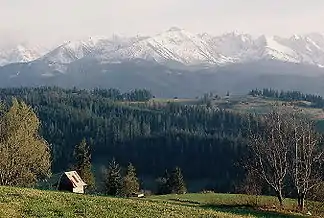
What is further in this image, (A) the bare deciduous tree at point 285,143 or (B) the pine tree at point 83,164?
(B) the pine tree at point 83,164

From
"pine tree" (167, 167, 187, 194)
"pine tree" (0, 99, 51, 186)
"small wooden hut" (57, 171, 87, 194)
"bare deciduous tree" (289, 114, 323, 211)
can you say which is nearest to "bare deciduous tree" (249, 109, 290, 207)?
"bare deciduous tree" (289, 114, 323, 211)

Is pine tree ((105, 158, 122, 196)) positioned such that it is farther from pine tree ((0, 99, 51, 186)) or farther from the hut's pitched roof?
pine tree ((0, 99, 51, 186))

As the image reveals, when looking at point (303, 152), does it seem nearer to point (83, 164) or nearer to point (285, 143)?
point (285, 143)

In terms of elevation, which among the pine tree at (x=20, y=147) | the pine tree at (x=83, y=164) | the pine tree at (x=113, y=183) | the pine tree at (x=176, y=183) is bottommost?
the pine tree at (x=176, y=183)

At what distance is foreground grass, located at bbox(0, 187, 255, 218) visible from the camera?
38906 millimetres

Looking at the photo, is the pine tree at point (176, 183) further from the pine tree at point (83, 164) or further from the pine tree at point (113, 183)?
the pine tree at point (83, 164)

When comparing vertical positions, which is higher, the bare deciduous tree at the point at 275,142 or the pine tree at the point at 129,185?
the bare deciduous tree at the point at 275,142

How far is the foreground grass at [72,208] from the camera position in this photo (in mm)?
38906

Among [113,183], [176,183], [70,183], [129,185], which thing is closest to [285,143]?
[70,183]

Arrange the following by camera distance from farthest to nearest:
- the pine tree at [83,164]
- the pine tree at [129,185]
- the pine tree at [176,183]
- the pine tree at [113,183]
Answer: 1. the pine tree at [176,183]
2. the pine tree at [129,185]
3. the pine tree at [113,183]
4. the pine tree at [83,164]

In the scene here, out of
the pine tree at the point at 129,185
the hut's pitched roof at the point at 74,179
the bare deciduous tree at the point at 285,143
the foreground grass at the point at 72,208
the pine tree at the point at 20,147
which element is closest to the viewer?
the foreground grass at the point at 72,208

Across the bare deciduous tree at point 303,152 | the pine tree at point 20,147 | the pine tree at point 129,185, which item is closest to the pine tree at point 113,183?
the pine tree at point 129,185

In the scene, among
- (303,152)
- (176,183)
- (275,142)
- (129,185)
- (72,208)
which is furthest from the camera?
(176,183)

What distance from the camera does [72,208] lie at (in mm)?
42156
